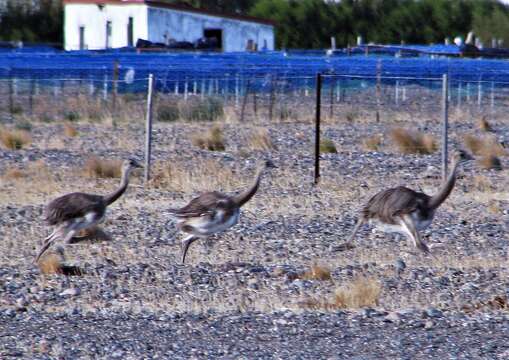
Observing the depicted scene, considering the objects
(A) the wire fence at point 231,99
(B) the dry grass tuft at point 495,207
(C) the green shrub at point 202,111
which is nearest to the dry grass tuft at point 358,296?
(B) the dry grass tuft at point 495,207

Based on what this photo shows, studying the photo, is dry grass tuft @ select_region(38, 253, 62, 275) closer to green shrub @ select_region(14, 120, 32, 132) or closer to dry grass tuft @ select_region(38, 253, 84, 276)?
dry grass tuft @ select_region(38, 253, 84, 276)

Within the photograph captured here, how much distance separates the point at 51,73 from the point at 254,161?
16.8m

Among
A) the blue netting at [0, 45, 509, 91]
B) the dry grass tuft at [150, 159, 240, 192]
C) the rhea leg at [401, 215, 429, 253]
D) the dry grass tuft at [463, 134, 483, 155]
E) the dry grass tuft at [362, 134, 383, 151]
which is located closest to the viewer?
the rhea leg at [401, 215, 429, 253]

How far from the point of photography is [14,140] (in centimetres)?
2706

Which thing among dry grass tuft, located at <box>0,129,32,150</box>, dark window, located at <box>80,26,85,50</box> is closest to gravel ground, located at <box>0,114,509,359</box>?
dry grass tuft, located at <box>0,129,32,150</box>

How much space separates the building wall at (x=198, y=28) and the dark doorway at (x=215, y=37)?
20 cm

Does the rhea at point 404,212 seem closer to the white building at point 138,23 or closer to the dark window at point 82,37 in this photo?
the white building at point 138,23

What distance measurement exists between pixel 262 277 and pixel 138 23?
4695 cm

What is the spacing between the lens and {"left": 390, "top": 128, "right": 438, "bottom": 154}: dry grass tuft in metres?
26.0

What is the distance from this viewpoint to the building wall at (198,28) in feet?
192

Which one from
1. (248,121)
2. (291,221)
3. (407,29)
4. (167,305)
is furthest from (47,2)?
(167,305)

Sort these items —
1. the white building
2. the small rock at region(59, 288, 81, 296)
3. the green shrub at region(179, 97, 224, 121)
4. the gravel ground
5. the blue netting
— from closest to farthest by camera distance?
the gravel ground → the small rock at region(59, 288, 81, 296) → the green shrub at region(179, 97, 224, 121) → the blue netting → the white building

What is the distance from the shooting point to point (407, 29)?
3127 inches

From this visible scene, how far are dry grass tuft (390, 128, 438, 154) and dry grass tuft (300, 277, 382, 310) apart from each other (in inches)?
588
